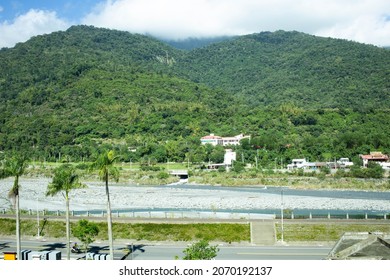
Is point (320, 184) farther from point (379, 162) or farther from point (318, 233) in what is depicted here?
point (318, 233)

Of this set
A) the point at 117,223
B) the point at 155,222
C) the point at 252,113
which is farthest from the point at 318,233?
the point at 252,113

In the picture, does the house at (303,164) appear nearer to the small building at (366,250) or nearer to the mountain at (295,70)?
the mountain at (295,70)

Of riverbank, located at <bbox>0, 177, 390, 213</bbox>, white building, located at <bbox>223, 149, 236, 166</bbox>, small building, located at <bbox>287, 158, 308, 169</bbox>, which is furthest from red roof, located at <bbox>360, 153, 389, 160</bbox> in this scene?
white building, located at <bbox>223, 149, 236, 166</bbox>

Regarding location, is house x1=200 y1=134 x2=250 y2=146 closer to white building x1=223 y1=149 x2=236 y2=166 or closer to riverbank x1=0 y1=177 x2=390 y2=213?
white building x1=223 y1=149 x2=236 y2=166

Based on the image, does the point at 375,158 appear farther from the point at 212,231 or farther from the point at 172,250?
the point at 172,250

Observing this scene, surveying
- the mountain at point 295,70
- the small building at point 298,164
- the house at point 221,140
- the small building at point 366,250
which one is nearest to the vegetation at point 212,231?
the small building at point 366,250

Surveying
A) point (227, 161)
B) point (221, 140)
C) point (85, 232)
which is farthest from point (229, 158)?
point (85, 232)
